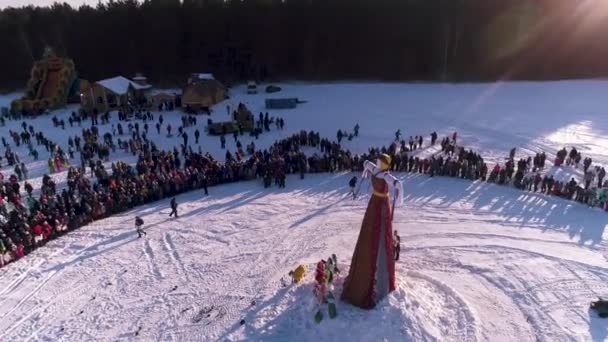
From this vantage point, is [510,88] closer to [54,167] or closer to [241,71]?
[241,71]

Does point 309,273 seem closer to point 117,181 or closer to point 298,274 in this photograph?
point 298,274

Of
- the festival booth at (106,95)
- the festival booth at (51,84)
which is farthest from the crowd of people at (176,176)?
the festival booth at (51,84)

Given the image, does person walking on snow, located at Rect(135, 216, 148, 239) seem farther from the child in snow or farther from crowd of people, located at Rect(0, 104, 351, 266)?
the child in snow

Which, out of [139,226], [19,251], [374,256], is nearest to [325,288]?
[374,256]

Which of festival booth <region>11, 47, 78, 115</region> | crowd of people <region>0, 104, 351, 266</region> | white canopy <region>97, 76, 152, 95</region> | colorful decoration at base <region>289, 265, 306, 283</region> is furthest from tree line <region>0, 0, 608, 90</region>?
colorful decoration at base <region>289, 265, 306, 283</region>

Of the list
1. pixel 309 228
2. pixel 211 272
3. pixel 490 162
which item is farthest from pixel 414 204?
pixel 211 272
